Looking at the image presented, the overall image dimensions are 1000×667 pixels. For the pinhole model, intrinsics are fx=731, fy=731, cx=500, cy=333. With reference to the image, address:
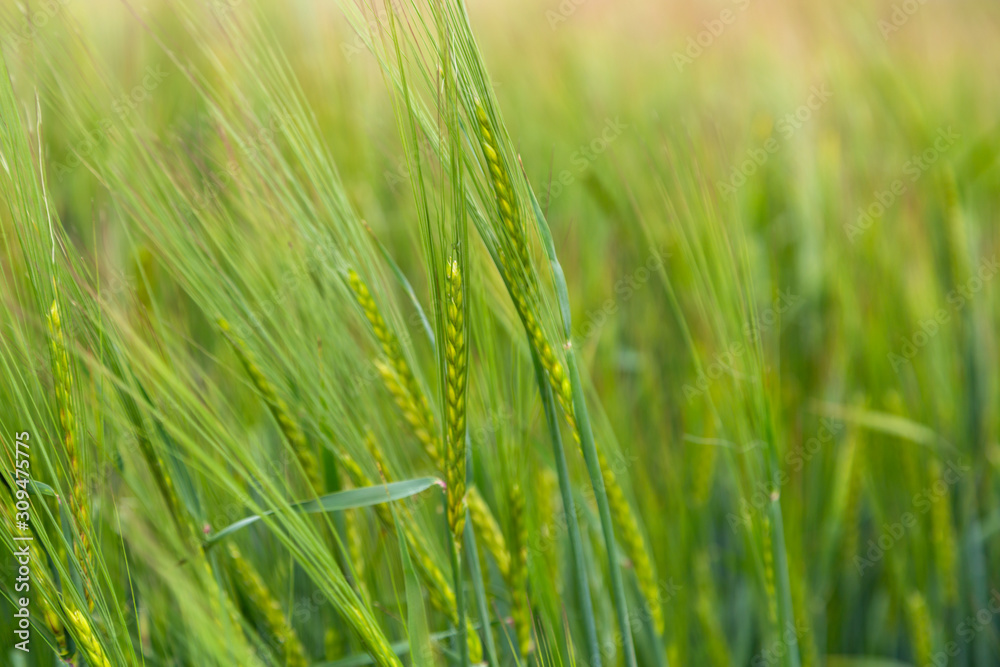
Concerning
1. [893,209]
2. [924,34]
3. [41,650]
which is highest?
[924,34]

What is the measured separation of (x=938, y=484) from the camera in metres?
0.83

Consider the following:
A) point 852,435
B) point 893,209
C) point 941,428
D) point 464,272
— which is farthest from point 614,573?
point 893,209

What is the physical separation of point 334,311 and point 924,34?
1.92 metres

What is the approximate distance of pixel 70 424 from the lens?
432 mm

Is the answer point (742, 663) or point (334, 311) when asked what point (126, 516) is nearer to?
point (334, 311)
